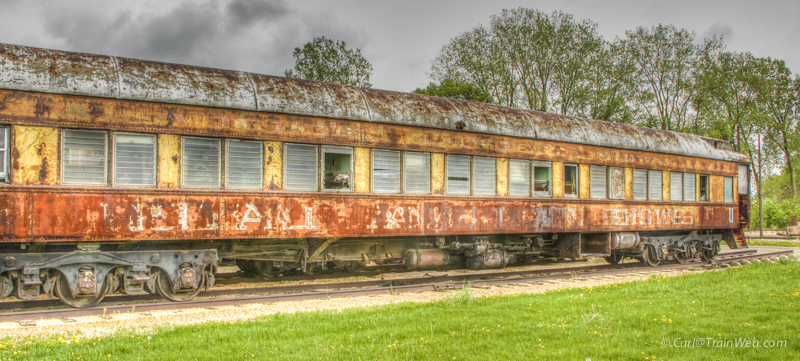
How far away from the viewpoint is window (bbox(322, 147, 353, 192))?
10.2 m

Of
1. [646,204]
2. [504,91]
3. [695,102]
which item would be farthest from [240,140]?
[695,102]

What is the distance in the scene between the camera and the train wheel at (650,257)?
1542 centimetres

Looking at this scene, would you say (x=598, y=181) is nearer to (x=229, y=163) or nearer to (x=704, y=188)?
(x=704, y=188)

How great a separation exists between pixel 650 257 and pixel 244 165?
11.6m

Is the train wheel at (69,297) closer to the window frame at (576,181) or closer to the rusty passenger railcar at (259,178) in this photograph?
the rusty passenger railcar at (259,178)

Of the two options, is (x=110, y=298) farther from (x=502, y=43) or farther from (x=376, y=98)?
(x=502, y=43)

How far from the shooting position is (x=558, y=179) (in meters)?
13.2

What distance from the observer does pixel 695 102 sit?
1522 inches

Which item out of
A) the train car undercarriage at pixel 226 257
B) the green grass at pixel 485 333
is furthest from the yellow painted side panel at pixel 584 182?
the green grass at pixel 485 333

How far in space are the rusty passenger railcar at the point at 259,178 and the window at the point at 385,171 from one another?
0.10ft

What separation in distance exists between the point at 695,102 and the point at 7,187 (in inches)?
1581

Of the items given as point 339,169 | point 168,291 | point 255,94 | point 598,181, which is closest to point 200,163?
point 255,94

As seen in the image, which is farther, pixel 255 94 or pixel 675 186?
pixel 675 186

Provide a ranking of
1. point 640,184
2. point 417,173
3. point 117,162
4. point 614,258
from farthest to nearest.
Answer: point 614,258
point 640,184
point 417,173
point 117,162
